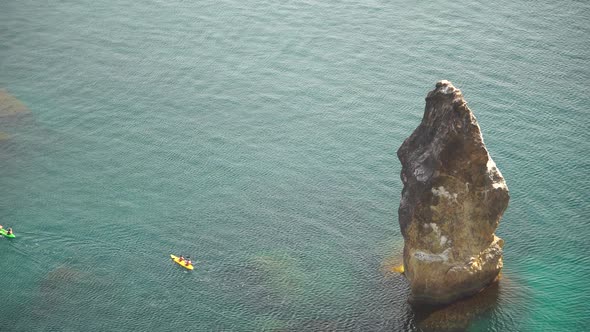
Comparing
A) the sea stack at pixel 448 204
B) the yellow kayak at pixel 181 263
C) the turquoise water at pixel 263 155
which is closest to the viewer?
the sea stack at pixel 448 204

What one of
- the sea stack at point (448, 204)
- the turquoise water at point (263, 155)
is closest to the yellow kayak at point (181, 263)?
the turquoise water at point (263, 155)

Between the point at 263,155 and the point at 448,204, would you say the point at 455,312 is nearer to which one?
the point at 448,204

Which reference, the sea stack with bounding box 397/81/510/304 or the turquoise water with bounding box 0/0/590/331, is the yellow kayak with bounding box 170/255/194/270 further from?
the sea stack with bounding box 397/81/510/304

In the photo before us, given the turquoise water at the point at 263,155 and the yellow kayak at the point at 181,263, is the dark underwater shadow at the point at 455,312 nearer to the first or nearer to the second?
the turquoise water at the point at 263,155

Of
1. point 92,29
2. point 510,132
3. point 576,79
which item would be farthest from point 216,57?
point 576,79

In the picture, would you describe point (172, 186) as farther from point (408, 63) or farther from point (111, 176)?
point (408, 63)

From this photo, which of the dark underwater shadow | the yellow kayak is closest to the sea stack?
the dark underwater shadow

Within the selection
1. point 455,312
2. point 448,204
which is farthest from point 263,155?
point 455,312
